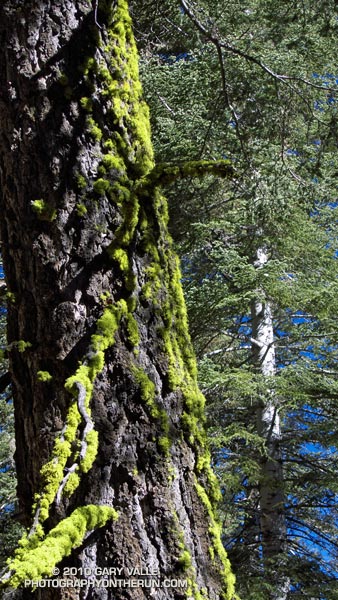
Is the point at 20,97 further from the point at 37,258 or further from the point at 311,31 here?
the point at 311,31

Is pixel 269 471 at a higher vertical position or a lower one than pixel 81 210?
higher

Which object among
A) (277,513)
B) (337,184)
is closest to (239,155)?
(337,184)

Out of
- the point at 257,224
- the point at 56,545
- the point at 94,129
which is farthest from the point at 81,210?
the point at 257,224

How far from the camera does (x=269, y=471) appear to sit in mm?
7746

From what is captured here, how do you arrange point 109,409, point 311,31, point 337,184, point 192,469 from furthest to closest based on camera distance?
point 337,184, point 311,31, point 192,469, point 109,409

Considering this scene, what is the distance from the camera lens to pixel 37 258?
1.59 metres

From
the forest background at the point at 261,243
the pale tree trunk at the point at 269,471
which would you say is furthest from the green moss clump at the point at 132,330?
the pale tree trunk at the point at 269,471

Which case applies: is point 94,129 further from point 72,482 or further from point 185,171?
point 72,482

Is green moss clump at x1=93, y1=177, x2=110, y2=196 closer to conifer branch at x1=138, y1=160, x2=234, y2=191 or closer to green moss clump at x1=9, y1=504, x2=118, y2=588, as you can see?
conifer branch at x1=138, y1=160, x2=234, y2=191

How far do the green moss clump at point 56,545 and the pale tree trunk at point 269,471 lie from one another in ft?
17.2

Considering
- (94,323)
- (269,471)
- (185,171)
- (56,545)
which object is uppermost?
(269,471)

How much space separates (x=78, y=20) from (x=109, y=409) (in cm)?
113

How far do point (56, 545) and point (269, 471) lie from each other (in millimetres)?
6897

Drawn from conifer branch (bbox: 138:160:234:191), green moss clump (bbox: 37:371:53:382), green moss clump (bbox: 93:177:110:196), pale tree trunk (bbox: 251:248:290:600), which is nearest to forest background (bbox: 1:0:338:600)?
pale tree trunk (bbox: 251:248:290:600)
